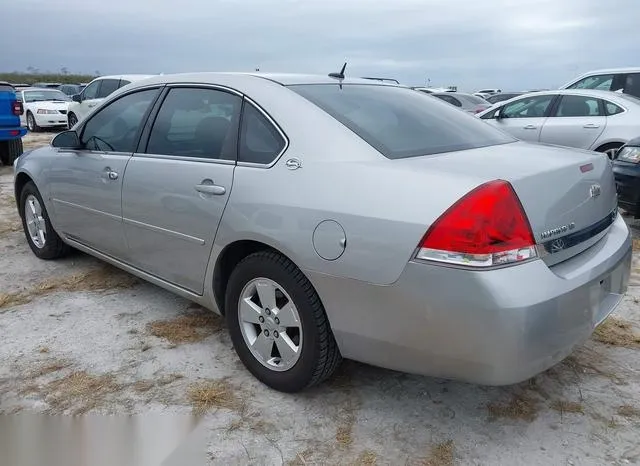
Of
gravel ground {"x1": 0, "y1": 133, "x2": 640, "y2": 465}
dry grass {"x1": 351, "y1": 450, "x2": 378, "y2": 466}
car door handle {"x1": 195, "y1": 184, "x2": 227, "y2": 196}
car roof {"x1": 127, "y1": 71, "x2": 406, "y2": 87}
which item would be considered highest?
car roof {"x1": 127, "y1": 71, "x2": 406, "y2": 87}

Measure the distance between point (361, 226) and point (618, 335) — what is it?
6.75ft

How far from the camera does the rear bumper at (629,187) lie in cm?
538

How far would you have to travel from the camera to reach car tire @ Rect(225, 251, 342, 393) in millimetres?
2539

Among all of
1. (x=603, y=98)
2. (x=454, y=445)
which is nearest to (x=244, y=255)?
(x=454, y=445)

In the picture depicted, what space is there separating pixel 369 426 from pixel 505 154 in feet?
4.58

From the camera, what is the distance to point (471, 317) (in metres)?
2.10

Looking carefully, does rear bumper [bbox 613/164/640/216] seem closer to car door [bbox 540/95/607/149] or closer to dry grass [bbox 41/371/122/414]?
car door [bbox 540/95/607/149]

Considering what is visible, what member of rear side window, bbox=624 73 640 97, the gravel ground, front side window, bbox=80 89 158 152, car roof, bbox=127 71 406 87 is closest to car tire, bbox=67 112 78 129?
front side window, bbox=80 89 158 152

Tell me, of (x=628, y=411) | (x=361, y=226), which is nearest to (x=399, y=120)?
(x=361, y=226)

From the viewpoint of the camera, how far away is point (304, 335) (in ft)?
8.49

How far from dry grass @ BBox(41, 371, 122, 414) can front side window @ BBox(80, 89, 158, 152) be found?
4.71 feet

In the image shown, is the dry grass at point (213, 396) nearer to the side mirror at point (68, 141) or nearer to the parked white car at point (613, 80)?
the side mirror at point (68, 141)

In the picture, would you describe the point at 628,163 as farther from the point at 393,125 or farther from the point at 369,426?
the point at 369,426

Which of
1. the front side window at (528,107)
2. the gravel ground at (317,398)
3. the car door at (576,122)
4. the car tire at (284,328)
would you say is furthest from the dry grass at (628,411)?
the front side window at (528,107)
